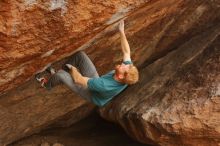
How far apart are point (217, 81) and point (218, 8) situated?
5.31 feet

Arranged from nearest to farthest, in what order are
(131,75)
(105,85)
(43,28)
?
(43,28), (131,75), (105,85)

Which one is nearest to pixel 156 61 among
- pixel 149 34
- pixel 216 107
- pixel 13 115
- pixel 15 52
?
pixel 149 34

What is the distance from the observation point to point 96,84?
5910 millimetres

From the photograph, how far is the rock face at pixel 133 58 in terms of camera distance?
489 centimetres

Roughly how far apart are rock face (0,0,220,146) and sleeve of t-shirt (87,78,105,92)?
0.52 m

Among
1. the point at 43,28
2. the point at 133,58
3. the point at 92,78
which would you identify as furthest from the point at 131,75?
the point at 133,58

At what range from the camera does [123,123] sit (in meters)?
7.74

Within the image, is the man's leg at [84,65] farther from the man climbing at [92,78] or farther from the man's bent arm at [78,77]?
the man's bent arm at [78,77]

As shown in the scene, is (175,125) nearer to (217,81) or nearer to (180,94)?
(180,94)

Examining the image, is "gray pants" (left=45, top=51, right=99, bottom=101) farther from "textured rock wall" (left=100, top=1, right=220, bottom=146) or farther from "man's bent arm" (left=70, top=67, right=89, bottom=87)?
"textured rock wall" (left=100, top=1, right=220, bottom=146)

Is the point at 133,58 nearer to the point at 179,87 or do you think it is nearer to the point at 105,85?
the point at 179,87

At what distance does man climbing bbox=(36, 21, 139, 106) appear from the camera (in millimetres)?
5648

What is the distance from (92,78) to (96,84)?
23 centimetres

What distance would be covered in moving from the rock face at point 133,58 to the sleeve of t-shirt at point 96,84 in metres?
0.52
